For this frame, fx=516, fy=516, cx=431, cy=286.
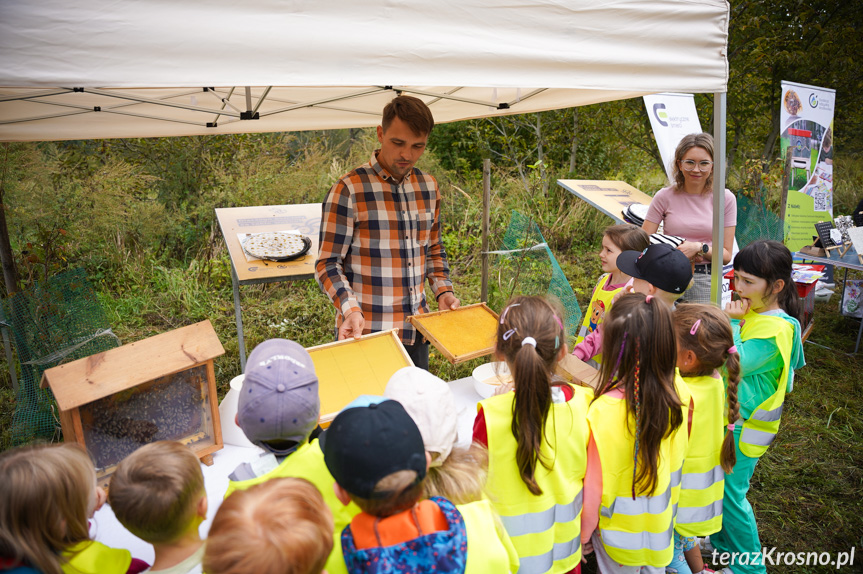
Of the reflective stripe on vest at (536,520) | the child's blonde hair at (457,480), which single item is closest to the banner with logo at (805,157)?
the reflective stripe on vest at (536,520)

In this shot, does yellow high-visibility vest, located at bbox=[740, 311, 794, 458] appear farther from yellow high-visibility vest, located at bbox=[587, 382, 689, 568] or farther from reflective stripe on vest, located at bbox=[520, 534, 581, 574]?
reflective stripe on vest, located at bbox=[520, 534, 581, 574]

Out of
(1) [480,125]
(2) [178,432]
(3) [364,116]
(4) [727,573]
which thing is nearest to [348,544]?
(2) [178,432]

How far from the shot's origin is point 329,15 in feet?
5.32

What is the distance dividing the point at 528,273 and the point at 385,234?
2.68 m

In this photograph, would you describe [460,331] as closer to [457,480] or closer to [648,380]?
[648,380]

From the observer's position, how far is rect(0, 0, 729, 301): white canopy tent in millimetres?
1358

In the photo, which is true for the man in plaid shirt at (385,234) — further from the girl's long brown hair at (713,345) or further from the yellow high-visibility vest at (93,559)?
the yellow high-visibility vest at (93,559)

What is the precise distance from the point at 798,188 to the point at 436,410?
6676 millimetres

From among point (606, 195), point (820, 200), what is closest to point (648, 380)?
point (606, 195)

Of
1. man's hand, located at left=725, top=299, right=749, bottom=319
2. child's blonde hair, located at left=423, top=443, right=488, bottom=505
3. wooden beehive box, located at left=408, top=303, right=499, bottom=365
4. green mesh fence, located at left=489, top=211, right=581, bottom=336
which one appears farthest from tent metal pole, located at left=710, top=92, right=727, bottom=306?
child's blonde hair, located at left=423, top=443, right=488, bottom=505

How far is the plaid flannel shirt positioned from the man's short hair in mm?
276

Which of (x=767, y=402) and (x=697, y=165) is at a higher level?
(x=697, y=165)

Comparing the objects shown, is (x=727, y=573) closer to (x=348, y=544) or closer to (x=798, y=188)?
(x=348, y=544)

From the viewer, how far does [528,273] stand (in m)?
4.87
